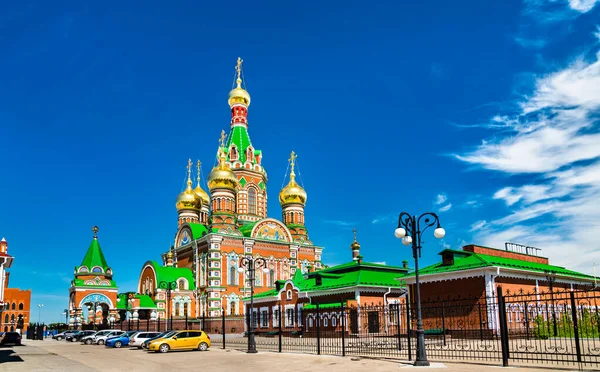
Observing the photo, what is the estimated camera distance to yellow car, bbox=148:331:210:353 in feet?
89.7

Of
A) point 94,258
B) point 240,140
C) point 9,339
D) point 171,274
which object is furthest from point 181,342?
point 240,140

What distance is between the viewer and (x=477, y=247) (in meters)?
34.1

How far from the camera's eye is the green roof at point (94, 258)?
6347cm

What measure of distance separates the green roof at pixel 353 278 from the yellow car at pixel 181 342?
13.4 metres

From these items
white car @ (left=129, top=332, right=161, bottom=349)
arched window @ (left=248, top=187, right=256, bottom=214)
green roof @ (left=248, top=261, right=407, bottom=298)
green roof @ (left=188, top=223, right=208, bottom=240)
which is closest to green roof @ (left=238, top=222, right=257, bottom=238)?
green roof @ (left=188, top=223, right=208, bottom=240)

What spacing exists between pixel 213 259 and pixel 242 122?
73.1 feet

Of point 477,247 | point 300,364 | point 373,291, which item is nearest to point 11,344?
point 373,291

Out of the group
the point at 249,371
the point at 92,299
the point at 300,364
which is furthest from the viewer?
the point at 92,299

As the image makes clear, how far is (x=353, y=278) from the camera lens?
40.6m

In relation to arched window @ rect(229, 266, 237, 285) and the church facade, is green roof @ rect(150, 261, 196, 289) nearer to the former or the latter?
the church facade

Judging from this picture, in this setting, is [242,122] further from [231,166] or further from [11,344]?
[11,344]

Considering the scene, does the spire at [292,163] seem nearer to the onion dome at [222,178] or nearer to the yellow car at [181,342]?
the onion dome at [222,178]

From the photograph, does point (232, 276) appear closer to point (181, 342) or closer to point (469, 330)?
point (181, 342)

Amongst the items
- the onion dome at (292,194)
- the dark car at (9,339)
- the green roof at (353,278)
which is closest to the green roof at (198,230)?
the onion dome at (292,194)
